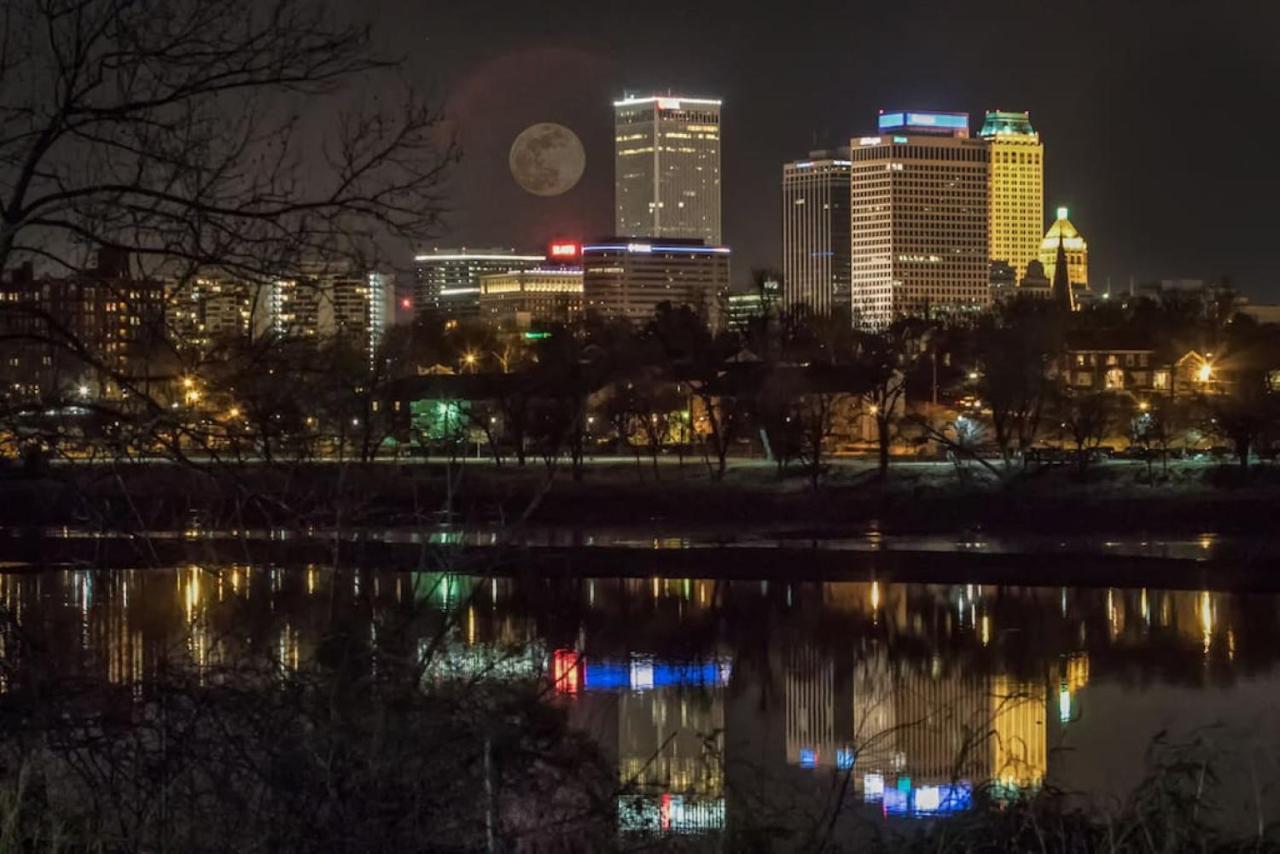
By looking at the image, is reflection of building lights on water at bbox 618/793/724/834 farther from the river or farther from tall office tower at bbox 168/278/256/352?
tall office tower at bbox 168/278/256/352

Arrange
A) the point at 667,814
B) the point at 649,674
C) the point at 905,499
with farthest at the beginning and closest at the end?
the point at 905,499, the point at 649,674, the point at 667,814

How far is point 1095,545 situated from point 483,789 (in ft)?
138

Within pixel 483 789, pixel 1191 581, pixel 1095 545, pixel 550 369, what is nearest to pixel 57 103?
pixel 483 789

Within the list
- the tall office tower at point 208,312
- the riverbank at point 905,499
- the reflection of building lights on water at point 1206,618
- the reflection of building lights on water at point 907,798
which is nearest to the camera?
the tall office tower at point 208,312

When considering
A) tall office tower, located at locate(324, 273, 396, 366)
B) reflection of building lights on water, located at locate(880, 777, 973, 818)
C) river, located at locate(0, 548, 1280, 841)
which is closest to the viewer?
tall office tower, located at locate(324, 273, 396, 366)

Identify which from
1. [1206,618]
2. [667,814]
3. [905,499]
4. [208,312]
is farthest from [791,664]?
[905,499]

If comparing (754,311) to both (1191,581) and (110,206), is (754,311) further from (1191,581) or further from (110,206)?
(110,206)

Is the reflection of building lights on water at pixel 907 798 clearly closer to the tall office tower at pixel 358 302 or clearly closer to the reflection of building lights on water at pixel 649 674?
the tall office tower at pixel 358 302

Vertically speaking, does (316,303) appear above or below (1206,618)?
above

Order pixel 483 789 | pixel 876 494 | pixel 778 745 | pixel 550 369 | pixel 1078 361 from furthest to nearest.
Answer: pixel 1078 361 < pixel 550 369 < pixel 876 494 < pixel 778 745 < pixel 483 789

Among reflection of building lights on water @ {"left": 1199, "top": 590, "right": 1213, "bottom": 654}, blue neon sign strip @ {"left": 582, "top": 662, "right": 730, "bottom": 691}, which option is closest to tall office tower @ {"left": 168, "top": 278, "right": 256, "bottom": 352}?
blue neon sign strip @ {"left": 582, "top": 662, "right": 730, "bottom": 691}

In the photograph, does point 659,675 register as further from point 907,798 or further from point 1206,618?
point 1206,618

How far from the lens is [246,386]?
26.2 ft

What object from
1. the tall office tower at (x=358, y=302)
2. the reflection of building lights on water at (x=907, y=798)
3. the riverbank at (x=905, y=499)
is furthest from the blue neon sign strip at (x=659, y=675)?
the tall office tower at (x=358, y=302)
